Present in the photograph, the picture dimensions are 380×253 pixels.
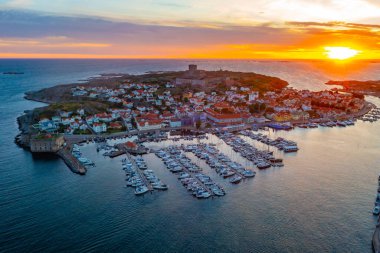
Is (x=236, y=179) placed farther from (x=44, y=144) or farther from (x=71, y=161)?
(x=44, y=144)

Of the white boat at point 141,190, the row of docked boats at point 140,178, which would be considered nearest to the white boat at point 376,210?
the row of docked boats at point 140,178

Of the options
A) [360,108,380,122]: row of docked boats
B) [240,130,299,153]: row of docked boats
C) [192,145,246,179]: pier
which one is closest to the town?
[360,108,380,122]: row of docked boats

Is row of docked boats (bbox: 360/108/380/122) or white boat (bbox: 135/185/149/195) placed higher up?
row of docked boats (bbox: 360/108/380/122)

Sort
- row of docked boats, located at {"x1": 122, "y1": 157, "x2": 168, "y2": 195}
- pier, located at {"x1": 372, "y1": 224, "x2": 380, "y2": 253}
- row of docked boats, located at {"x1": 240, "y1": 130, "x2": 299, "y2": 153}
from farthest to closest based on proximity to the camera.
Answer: row of docked boats, located at {"x1": 240, "y1": 130, "x2": 299, "y2": 153} → row of docked boats, located at {"x1": 122, "y1": 157, "x2": 168, "y2": 195} → pier, located at {"x1": 372, "y1": 224, "x2": 380, "y2": 253}

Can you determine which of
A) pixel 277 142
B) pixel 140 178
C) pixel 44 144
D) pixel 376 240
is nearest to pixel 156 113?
pixel 44 144

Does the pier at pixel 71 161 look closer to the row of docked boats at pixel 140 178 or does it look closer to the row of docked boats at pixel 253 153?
the row of docked boats at pixel 140 178

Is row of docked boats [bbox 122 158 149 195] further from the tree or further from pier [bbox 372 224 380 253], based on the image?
the tree

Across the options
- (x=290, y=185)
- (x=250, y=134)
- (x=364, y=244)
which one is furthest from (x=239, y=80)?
(x=364, y=244)

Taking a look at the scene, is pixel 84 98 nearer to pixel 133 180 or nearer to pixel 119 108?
pixel 119 108
